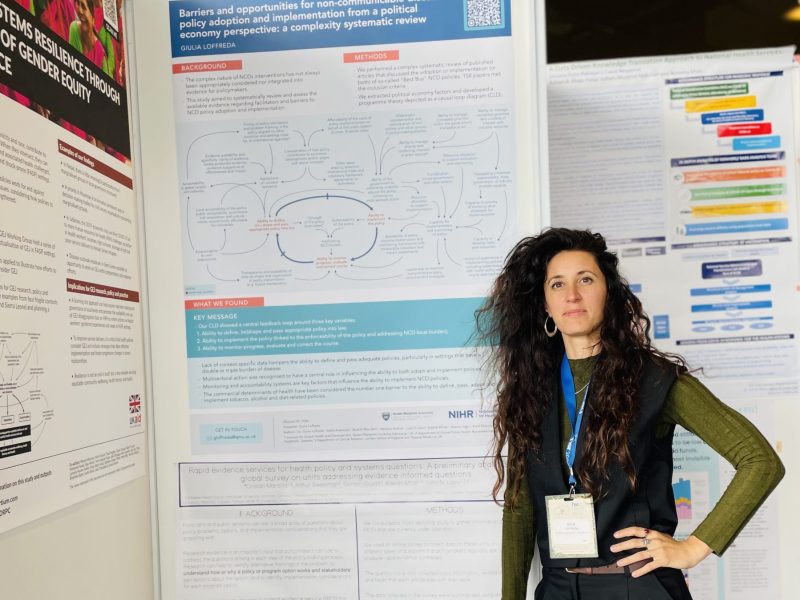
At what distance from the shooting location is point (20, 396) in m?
1.42

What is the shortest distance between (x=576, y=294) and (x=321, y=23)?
3.49 feet

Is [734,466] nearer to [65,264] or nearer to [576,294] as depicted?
[576,294]

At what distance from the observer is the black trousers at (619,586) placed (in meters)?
1.72

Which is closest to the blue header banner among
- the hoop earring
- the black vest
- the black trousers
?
the hoop earring

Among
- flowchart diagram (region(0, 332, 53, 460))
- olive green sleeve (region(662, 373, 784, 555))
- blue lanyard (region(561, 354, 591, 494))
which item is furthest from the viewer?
blue lanyard (region(561, 354, 591, 494))

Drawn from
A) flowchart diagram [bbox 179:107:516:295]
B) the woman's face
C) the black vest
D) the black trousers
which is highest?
flowchart diagram [bbox 179:107:516:295]

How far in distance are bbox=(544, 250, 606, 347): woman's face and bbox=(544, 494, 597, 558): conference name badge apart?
0.43 m

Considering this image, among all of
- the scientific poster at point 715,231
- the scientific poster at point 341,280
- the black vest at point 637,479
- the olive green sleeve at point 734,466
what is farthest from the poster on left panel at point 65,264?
the scientific poster at point 715,231

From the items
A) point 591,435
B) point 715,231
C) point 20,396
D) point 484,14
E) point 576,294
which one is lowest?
point 591,435

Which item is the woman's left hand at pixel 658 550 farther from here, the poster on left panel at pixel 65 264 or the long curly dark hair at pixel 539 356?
the poster on left panel at pixel 65 264

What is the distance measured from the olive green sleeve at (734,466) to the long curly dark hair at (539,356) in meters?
0.17

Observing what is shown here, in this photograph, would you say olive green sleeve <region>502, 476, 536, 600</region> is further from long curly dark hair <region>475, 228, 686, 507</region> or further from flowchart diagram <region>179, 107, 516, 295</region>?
flowchart diagram <region>179, 107, 516, 295</region>

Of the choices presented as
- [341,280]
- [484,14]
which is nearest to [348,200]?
[341,280]

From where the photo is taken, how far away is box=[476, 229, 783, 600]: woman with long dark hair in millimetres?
1728
